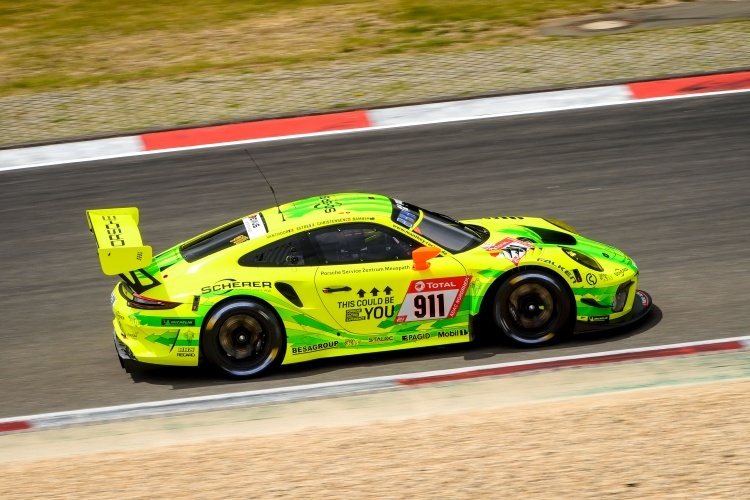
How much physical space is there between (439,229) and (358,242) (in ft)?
2.41

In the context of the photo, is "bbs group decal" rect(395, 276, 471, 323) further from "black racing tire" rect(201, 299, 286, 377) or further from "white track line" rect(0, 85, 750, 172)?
"white track line" rect(0, 85, 750, 172)

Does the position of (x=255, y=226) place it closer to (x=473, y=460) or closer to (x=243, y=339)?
(x=243, y=339)

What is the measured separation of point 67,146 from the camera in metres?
15.0

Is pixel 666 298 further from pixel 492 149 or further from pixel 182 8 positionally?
pixel 182 8

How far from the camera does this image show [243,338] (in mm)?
8641

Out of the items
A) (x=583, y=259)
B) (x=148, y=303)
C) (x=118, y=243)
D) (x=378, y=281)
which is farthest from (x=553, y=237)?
(x=118, y=243)

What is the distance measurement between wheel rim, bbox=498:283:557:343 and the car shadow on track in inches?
5.1

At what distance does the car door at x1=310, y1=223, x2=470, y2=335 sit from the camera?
28.2ft

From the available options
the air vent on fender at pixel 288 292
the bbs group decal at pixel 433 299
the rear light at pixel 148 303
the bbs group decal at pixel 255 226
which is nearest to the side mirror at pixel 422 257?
the bbs group decal at pixel 433 299

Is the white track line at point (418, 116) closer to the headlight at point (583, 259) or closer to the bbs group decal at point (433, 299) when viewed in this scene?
the headlight at point (583, 259)

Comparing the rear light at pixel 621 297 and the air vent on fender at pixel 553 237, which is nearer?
the rear light at pixel 621 297

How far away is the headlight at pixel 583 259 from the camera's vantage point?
884 centimetres

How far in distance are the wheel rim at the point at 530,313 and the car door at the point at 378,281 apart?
43 centimetres

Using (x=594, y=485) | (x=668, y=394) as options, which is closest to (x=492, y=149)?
(x=668, y=394)
